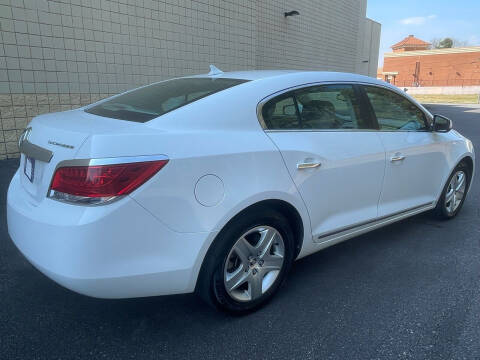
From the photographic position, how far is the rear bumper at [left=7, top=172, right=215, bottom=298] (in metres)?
1.94

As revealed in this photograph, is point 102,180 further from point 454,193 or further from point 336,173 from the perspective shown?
point 454,193

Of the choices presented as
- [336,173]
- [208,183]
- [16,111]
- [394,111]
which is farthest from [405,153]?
[16,111]

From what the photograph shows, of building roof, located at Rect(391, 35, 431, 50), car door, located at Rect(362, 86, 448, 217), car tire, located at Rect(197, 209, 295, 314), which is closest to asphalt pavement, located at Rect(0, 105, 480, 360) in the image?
car tire, located at Rect(197, 209, 295, 314)

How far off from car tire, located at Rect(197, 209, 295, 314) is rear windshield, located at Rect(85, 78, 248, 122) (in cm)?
85

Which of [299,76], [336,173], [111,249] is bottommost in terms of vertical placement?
[111,249]

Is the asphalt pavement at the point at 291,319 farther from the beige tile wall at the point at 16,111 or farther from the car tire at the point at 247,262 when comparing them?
the beige tile wall at the point at 16,111

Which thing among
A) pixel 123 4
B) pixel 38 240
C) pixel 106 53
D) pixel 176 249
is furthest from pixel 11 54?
pixel 176 249

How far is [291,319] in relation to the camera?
2.59m

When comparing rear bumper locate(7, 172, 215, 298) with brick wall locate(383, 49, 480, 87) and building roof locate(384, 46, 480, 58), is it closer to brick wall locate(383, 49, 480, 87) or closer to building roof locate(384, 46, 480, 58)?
brick wall locate(383, 49, 480, 87)

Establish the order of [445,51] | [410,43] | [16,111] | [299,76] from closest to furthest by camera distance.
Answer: [299,76] → [16,111] → [445,51] → [410,43]

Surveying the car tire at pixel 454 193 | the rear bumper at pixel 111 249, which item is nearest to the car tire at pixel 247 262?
the rear bumper at pixel 111 249

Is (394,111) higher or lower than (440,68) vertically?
lower

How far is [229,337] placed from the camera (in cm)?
240

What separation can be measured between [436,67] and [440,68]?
2.75 feet
